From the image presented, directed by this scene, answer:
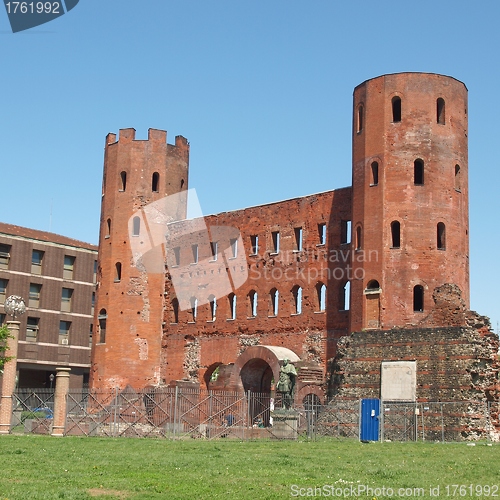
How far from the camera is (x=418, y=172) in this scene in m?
35.8

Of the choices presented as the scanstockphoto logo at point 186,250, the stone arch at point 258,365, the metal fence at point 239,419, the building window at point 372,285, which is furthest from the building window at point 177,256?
the building window at point 372,285

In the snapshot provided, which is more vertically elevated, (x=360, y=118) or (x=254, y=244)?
(x=360, y=118)

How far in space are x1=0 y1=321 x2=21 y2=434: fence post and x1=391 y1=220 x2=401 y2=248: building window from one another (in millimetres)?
15337

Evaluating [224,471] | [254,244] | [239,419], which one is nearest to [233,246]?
[254,244]

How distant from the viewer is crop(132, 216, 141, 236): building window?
4509cm

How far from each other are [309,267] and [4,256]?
26930mm

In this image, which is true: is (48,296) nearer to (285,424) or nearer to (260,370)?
(260,370)

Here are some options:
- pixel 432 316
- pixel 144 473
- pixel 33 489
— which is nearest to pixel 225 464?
pixel 144 473

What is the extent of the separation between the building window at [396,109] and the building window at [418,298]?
7088 mm

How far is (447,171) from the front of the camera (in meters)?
35.4

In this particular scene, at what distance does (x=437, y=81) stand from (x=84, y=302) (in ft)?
113

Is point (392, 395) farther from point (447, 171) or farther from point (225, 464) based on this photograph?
point (225, 464)

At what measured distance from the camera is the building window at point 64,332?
60.5m

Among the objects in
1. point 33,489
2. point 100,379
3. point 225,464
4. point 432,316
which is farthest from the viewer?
point 100,379
